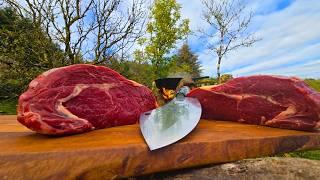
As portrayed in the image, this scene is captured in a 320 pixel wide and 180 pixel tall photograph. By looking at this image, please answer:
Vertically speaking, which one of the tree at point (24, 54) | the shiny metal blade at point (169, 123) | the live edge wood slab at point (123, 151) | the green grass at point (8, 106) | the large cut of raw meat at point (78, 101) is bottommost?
the green grass at point (8, 106)

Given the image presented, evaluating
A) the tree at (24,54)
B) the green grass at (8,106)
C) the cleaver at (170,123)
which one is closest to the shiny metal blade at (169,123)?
the cleaver at (170,123)

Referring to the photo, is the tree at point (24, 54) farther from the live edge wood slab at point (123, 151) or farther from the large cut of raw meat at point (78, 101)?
the live edge wood slab at point (123, 151)

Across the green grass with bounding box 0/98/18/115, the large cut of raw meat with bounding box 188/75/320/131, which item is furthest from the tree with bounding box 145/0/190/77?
the large cut of raw meat with bounding box 188/75/320/131

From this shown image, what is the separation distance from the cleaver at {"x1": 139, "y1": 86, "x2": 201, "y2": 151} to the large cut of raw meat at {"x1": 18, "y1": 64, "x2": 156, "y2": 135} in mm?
176

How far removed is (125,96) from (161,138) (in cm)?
59

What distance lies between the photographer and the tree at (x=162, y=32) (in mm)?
12961

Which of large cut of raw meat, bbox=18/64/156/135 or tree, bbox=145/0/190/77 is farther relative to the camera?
tree, bbox=145/0/190/77

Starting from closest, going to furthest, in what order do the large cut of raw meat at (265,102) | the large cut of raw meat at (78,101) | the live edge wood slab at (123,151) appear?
the live edge wood slab at (123,151)
the large cut of raw meat at (78,101)
the large cut of raw meat at (265,102)

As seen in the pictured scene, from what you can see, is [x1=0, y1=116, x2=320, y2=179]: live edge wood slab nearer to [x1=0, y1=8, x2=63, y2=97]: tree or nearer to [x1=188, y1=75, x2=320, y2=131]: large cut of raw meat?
[x1=188, y1=75, x2=320, y2=131]: large cut of raw meat

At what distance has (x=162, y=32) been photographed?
13219 mm

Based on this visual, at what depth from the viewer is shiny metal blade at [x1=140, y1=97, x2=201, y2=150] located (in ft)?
3.66

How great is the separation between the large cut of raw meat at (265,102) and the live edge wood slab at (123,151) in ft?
0.29

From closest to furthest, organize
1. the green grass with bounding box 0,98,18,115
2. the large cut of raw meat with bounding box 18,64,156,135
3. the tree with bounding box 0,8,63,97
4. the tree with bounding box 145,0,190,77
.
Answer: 1. the large cut of raw meat with bounding box 18,64,156,135
2. the tree with bounding box 0,8,63,97
3. the green grass with bounding box 0,98,18,115
4. the tree with bounding box 145,0,190,77

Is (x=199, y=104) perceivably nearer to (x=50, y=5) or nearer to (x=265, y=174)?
(x=265, y=174)
